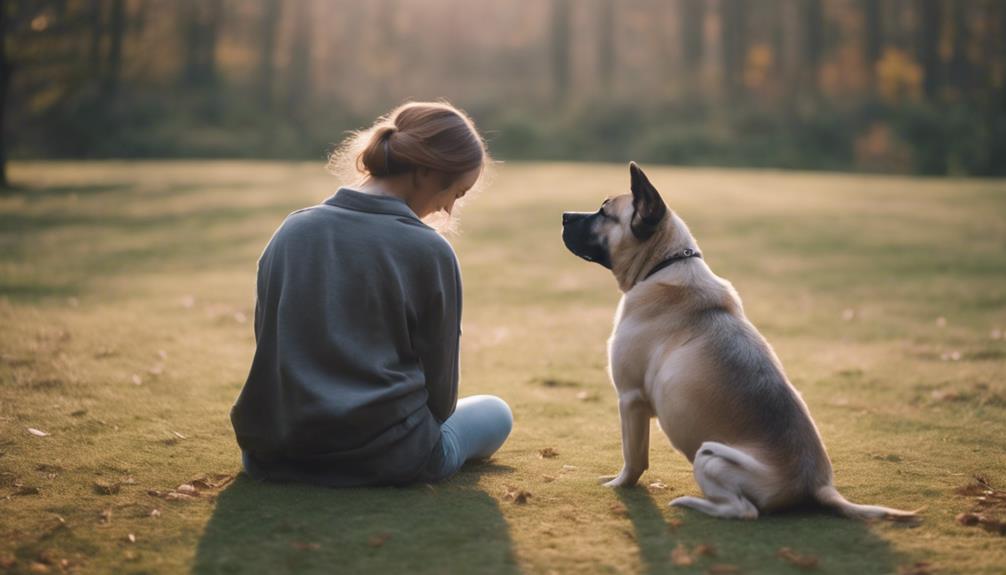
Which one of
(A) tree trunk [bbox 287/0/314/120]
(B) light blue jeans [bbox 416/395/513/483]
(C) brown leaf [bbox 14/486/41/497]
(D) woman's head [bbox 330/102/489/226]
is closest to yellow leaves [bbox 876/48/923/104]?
(A) tree trunk [bbox 287/0/314/120]

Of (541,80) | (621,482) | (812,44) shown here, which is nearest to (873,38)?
(812,44)

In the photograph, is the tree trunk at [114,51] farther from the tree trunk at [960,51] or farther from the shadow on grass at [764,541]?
the shadow on grass at [764,541]

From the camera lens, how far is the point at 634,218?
206 inches

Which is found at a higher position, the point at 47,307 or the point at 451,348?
the point at 451,348

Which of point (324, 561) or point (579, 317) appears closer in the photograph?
point (324, 561)

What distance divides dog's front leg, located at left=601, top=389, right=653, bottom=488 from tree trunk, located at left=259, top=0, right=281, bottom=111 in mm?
43899

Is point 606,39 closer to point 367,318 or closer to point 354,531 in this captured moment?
point 367,318

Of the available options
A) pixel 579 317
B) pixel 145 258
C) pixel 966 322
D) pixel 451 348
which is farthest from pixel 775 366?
pixel 145 258

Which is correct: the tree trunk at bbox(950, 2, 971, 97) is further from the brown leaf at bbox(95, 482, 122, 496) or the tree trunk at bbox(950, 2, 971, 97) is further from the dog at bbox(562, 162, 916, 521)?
the brown leaf at bbox(95, 482, 122, 496)

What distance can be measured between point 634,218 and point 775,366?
3.75 feet

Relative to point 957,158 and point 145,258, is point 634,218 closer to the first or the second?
point 145,258

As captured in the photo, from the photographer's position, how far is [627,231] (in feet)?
17.3

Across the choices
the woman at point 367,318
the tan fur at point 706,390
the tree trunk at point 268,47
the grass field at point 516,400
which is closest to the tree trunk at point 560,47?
the tree trunk at point 268,47

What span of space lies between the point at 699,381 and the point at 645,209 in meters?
1.05
